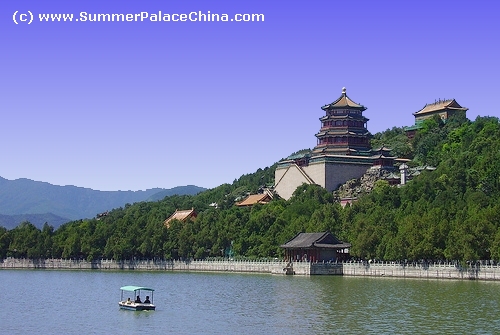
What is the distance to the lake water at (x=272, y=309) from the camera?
36688 mm

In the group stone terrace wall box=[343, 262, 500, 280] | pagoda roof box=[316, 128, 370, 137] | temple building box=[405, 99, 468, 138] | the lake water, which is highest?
temple building box=[405, 99, 468, 138]

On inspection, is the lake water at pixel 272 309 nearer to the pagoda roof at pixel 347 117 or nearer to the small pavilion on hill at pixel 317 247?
the small pavilion on hill at pixel 317 247

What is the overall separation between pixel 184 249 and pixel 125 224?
13967 millimetres

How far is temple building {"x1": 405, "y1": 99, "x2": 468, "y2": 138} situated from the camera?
123m

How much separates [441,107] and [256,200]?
33.7 metres

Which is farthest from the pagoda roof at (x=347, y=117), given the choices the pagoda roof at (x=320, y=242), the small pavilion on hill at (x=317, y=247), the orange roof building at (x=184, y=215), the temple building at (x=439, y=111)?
the pagoda roof at (x=320, y=242)

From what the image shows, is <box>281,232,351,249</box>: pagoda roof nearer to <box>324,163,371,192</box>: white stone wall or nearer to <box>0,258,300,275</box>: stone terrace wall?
<box>0,258,300,275</box>: stone terrace wall

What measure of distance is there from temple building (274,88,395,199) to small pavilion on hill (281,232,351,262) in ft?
79.0

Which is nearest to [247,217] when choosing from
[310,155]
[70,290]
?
[310,155]

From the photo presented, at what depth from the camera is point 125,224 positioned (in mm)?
103500

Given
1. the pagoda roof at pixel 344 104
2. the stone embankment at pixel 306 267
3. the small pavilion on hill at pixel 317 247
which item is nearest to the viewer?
the stone embankment at pixel 306 267

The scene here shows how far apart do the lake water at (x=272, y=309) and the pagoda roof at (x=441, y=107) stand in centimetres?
6534

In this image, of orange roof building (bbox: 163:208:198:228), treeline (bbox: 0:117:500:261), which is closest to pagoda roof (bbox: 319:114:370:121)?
treeline (bbox: 0:117:500:261)

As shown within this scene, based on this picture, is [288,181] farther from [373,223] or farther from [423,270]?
[423,270]
